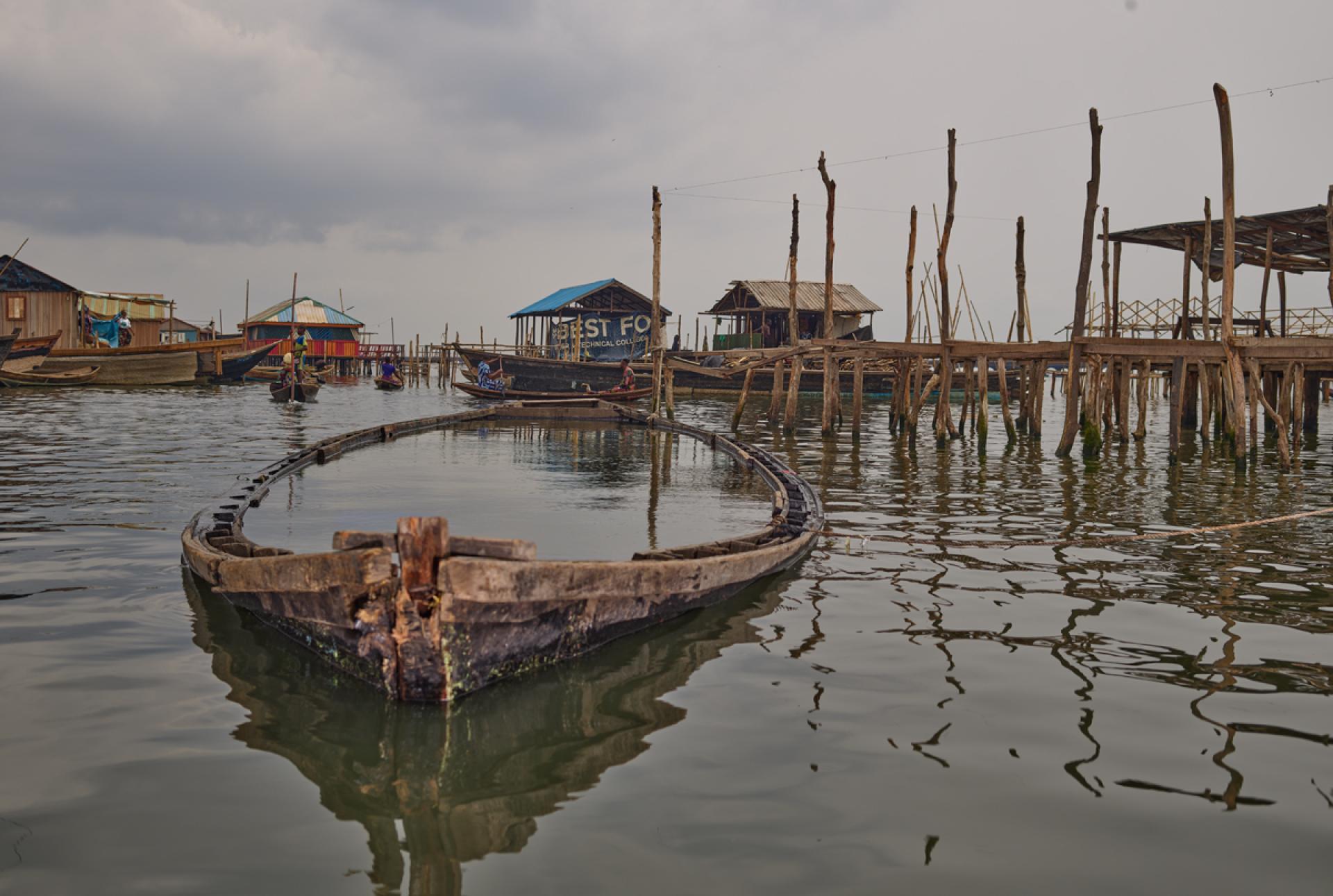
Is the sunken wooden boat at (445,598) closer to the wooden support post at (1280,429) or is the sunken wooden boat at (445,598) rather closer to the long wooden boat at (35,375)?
the wooden support post at (1280,429)

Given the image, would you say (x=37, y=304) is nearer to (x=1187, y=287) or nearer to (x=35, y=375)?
(x=35, y=375)

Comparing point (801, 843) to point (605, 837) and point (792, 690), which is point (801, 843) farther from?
point (792, 690)

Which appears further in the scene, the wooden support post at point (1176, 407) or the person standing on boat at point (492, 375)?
the person standing on boat at point (492, 375)

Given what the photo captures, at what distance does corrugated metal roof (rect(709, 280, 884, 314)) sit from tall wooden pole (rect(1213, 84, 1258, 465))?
90.2 feet

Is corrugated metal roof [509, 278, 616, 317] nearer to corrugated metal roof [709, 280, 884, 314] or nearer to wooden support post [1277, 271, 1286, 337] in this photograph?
corrugated metal roof [709, 280, 884, 314]

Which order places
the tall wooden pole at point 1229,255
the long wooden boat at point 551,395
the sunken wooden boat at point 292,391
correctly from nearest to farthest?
the tall wooden pole at point 1229,255 → the long wooden boat at point 551,395 → the sunken wooden boat at point 292,391

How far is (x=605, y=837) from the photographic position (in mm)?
3371

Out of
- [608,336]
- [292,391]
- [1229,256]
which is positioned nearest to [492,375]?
[608,336]

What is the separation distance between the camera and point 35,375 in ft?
122

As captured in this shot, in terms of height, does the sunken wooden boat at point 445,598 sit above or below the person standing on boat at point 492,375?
below

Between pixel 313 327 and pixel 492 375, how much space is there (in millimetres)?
24381

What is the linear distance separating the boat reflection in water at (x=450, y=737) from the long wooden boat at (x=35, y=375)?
36762 millimetres

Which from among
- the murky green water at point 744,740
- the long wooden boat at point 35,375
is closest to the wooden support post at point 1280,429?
the murky green water at point 744,740

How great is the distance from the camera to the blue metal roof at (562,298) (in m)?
44.8
